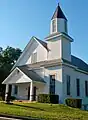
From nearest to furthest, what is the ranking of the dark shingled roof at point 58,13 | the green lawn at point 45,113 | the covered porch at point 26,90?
the green lawn at point 45,113 < the covered porch at point 26,90 < the dark shingled roof at point 58,13

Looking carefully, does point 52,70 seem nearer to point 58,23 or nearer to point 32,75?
point 32,75

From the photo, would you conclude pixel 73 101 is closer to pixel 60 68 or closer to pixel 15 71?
pixel 60 68

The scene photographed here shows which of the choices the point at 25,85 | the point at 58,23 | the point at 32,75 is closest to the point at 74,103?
the point at 32,75

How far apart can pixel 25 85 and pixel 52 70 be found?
223 inches

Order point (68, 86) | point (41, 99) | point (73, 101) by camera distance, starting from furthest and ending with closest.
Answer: point (68, 86) → point (41, 99) → point (73, 101)

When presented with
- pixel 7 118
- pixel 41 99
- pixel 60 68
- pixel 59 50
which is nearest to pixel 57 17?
pixel 59 50

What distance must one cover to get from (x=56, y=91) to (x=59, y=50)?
532cm

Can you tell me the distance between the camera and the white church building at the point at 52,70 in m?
25.4

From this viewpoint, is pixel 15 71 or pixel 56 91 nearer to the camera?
pixel 56 91

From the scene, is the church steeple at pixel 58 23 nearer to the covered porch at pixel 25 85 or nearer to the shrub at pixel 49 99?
the covered porch at pixel 25 85

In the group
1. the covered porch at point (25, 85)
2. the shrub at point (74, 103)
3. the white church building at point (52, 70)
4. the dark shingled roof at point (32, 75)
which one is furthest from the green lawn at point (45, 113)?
the dark shingled roof at point (32, 75)

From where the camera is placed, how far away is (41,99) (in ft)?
80.5

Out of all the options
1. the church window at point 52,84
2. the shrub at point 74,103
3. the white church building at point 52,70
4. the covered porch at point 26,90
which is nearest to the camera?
the shrub at point 74,103

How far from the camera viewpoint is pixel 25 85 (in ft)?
96.6
